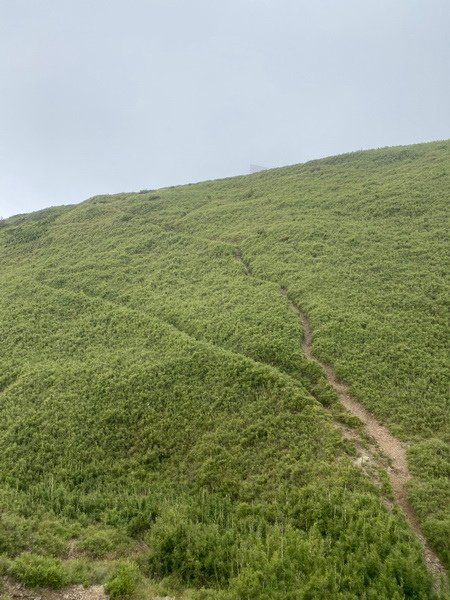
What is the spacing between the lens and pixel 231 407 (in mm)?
23797

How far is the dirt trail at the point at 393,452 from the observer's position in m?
15.2

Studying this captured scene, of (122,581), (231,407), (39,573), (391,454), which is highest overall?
(231,407)

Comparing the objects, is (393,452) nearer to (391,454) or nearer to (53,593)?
(391,454)

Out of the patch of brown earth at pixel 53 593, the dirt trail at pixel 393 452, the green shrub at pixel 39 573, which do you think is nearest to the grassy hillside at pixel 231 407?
the green shrub at pixel 39 573

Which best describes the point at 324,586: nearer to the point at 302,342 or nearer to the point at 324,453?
the point at 324,453

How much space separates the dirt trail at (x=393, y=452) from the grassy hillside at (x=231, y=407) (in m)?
0.45

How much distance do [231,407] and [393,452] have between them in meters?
8.25

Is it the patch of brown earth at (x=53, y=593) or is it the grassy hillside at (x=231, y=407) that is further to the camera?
the grassy hillside at (x=231, y=407)

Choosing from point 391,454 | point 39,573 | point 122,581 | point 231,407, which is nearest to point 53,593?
point 39,573

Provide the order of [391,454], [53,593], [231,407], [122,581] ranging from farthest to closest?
[231,407] < [391,454] < [122,581] < [53,593]

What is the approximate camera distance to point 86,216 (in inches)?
2830

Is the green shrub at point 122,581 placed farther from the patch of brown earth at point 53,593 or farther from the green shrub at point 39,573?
the green shrub at point 39,573

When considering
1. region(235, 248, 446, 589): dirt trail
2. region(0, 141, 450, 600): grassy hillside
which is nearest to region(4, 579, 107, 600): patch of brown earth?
region(0, 141, 450, 600): grassy hillside

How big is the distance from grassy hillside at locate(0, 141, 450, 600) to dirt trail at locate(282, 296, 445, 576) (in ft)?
1.46
